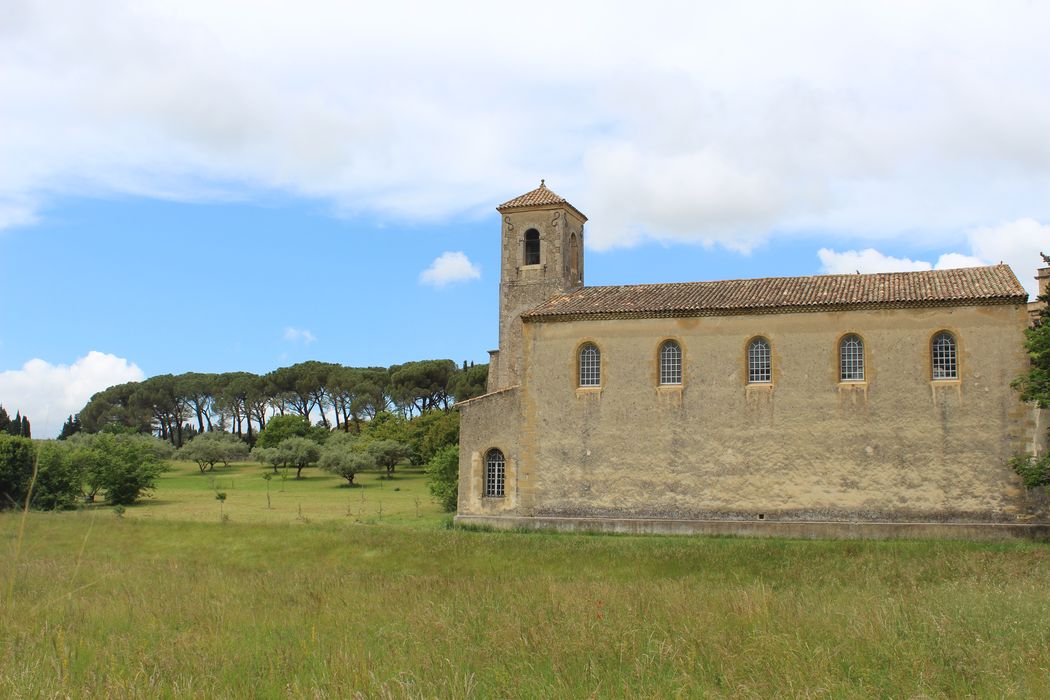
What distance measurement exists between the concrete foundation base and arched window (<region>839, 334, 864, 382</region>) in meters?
4.49

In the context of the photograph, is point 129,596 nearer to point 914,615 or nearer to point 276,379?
point 914,615

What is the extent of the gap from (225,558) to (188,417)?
80.3 meters

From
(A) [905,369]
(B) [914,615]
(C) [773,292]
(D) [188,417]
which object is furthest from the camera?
(D) [188,417]

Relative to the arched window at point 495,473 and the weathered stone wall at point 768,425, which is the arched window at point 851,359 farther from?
the arched window at point 495,473

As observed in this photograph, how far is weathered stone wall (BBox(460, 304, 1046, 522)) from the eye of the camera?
2589cm

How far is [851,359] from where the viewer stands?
27281 mm

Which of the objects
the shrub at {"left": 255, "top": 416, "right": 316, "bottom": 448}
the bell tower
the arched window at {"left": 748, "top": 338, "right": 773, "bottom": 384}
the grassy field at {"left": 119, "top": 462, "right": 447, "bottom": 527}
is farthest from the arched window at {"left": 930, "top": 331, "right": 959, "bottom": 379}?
the shrub at {"left": 255, "top": 416, "right": 316, "bottom": 448}

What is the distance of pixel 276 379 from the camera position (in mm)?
93562

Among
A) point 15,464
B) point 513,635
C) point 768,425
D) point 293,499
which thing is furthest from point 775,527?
point 15,464

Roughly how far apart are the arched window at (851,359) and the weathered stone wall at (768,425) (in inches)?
10.3

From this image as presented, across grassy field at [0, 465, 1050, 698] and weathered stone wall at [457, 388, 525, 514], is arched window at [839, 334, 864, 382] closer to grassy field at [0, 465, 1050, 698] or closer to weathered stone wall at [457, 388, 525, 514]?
grassy field at [0, 465, 1050, 698]

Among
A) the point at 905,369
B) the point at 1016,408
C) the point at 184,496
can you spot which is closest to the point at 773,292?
the point at 905,369

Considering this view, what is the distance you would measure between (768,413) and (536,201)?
41.5 feet

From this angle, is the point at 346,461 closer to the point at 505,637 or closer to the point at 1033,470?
the point at 1033,470
